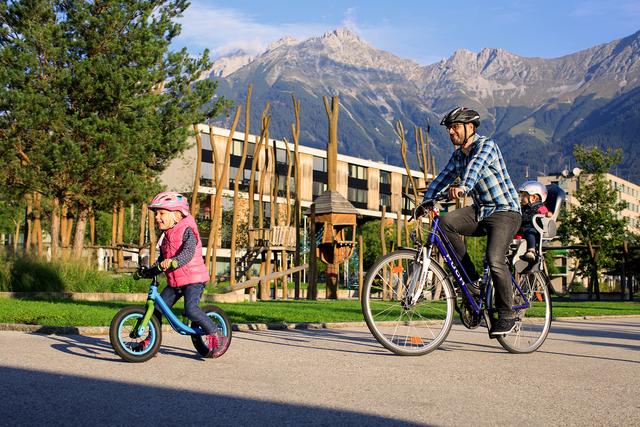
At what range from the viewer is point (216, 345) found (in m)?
6.48

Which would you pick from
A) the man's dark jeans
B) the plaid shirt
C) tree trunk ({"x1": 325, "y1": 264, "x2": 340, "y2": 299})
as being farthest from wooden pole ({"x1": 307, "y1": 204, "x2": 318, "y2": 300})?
the man's dark jeans

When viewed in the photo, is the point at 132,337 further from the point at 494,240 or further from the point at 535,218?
A: the point at 535,218

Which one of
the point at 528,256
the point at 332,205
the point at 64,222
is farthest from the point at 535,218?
the point at 64,222

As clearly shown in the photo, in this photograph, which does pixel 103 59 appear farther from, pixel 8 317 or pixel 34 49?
pixel 8 317

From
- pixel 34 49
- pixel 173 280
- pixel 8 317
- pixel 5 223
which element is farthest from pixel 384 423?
pixel 5 223

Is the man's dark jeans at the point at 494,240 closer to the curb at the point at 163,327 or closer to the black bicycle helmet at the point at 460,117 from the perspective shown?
the black bicycle helmet at the point at 460,117

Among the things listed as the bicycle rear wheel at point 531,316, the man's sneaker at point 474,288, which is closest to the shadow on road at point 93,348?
the man's sneaker at point 474,288

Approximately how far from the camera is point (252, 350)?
23.8 ft

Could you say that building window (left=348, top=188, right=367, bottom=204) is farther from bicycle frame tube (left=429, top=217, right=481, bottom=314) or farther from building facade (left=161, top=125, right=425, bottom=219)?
bicycle frame tube (left=429, top=217, right=481, bottom=314)

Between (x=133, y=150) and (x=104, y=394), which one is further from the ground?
(x=133, y=150)

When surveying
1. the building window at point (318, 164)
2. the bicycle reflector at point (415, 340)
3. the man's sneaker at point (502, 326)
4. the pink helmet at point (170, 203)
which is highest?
the building window at point (318, 164)

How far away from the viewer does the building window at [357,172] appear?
Result: 9600 cm

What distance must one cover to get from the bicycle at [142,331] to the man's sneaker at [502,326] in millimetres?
2406

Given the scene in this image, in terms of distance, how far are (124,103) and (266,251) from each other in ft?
29.9
